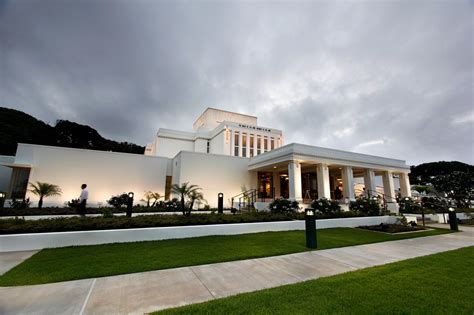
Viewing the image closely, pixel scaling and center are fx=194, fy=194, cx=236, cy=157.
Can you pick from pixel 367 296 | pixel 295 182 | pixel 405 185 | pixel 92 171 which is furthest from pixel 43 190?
pixel 405 185

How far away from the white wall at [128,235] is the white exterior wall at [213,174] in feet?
28.1

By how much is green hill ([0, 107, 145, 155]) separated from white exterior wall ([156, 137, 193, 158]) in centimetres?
1690

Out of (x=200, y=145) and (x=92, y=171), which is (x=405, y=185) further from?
(x=92, y=171)

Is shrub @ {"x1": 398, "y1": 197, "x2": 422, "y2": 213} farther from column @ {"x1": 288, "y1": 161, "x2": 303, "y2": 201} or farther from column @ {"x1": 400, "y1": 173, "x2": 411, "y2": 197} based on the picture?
column @ {"x1": 288, "y1": 161, "x2": 303, "y2": 201}

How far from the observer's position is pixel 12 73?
8766 millimetres

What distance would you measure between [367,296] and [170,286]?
113 inches

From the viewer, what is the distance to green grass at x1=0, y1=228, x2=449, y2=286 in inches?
136

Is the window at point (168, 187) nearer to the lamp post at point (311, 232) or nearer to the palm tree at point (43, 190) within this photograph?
the palm tree at point (43, 190)

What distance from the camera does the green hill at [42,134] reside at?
2672cm

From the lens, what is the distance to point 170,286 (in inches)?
119

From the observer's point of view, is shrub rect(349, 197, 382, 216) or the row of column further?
the row of column

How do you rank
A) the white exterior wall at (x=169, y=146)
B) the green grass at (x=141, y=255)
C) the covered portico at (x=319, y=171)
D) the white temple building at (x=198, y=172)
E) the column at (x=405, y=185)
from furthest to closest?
1. the white exterior wall at (x=169, y=146)
2. the column at (x=405, y=185)
3. the covered portico at (x=319, y=171)
4. the white temple building at (x=198, y=172)
5. the green grass at (x=141, y=255)

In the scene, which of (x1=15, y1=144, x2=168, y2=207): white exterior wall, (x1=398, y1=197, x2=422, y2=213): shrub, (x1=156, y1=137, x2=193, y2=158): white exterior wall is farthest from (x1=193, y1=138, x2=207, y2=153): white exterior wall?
(x1=398, y1=197, x2=422, y2=213): shrub

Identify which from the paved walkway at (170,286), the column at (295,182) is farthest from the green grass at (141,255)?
the column at (295,182)
